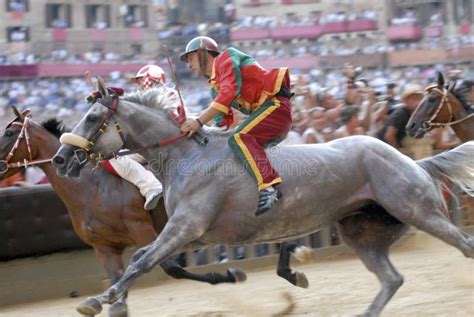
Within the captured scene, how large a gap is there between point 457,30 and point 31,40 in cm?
2151

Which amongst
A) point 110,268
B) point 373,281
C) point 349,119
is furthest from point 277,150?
point 349,119

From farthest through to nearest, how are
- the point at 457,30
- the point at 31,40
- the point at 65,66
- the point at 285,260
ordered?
the point at 457,30, the point at 31,40, the point at 65,66, the point at 285,260

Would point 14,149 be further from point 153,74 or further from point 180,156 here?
point 180,156

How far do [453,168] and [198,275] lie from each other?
2.24 meters

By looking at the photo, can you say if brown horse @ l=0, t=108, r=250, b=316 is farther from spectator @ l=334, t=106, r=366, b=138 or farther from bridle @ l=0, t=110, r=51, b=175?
spectator @ l=334, t=106, r=366, b=138

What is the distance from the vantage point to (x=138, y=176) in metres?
8.07

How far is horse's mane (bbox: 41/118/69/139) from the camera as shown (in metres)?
8.44

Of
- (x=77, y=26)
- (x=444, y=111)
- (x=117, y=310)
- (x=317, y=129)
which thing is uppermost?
(x=444, y=111)

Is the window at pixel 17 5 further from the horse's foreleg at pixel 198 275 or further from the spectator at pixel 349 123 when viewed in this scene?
the horse's foreleg at pixel 198 275

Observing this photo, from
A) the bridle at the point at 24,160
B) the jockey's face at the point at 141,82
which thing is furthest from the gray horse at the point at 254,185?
the bridle at the point at 24,160

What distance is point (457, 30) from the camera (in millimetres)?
48125

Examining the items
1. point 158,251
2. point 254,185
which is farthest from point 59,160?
point 254,185

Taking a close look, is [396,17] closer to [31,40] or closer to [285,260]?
[31,40]

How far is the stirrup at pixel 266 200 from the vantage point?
645 cm
